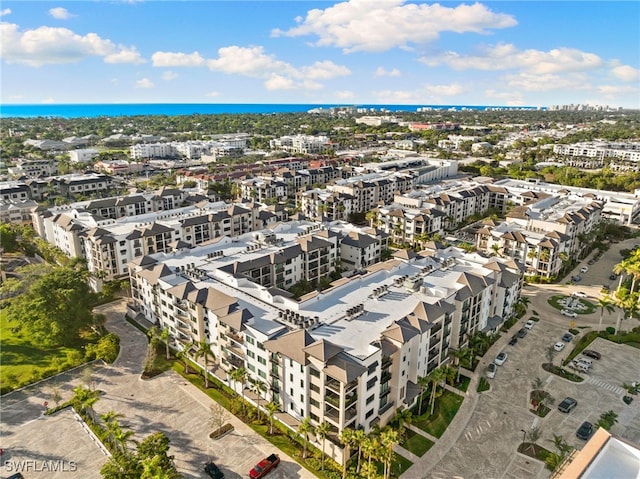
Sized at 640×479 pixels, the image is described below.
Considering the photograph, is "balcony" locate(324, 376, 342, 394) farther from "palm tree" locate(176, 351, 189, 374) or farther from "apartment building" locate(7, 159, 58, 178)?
"apartment building" locate(7, 159, 58, 178)

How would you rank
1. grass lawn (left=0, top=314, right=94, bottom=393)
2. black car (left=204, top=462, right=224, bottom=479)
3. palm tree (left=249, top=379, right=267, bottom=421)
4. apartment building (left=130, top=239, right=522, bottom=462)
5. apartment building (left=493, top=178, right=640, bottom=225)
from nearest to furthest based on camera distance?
black car (left=204, top=462, right=224, bottom=479) → apartment building (left=130, top=239, right=522, bottom=462) → palm tree (left=249, top=379, right=267, bottom=421) → grass lawn (left=0, top=314, right=94, bottom=393) → apartment building (left=493, top=178, right=640, bottom=225)

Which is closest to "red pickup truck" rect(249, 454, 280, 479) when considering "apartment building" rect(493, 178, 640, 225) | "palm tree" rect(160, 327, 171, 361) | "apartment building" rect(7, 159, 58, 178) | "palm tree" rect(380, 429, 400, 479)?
"palm tree" rect(380, 429, 400, 479)

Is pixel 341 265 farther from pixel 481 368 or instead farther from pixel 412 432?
pixel 412 432

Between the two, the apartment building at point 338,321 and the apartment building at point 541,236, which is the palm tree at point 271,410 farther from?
the apartment building at point 541,236

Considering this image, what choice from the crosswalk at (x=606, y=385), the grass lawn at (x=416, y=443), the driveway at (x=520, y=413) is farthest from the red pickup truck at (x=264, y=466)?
the crosswalk at (x=606, y=385)

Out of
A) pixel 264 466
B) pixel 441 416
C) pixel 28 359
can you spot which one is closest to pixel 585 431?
pixel 441 416

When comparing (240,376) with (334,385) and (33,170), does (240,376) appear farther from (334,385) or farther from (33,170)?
(33,170)
